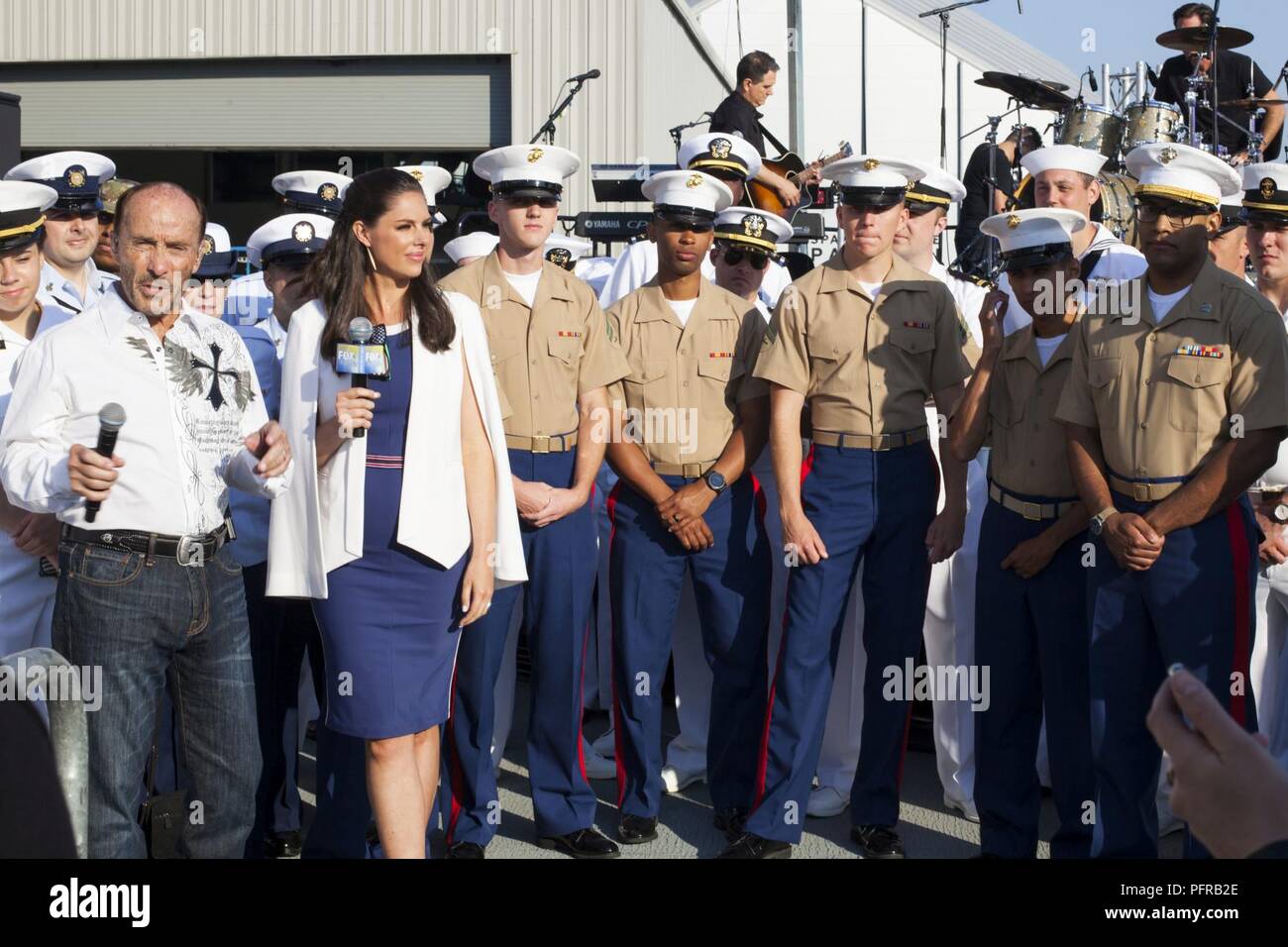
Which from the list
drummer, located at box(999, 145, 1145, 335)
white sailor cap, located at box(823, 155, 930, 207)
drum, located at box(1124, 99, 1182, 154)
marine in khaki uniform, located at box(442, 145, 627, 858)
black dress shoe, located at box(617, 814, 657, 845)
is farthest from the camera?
drum, located at box(1124, 99, 1182, 154)

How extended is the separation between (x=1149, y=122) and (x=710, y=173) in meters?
4.54

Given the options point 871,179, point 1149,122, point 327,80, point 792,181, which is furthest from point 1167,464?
point 327,80

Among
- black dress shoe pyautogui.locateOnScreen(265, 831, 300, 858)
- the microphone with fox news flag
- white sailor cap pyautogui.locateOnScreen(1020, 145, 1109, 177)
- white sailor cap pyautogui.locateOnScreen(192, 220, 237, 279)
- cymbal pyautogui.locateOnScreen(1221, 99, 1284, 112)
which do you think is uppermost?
cymbal pyautogui.locateOnScreen(1221, 99, 1284, 112)

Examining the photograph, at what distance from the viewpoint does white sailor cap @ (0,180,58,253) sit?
436 cm

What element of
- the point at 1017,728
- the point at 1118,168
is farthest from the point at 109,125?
the point at 1017,728

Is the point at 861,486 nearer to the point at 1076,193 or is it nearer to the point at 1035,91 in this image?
the point at 1076,193

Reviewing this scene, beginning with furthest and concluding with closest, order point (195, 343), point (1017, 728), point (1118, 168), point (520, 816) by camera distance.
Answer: point (1118, 168) → point (520, 816) → point (1017, 728) → point (195, 343)

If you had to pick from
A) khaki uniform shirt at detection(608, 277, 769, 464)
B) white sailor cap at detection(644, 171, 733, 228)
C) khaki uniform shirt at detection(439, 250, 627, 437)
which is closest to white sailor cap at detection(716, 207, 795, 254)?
white sailor cap at detection(644, 171, 733, 228)

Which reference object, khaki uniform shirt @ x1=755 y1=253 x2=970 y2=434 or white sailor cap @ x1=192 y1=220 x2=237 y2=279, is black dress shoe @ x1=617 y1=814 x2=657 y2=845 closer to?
khaki uniform shirt @ x1=755 y1=253 x2=970 y2=434

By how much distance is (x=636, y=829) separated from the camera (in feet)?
17.2

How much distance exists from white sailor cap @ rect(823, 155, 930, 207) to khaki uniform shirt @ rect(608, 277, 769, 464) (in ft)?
1.98

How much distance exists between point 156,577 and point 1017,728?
2.67m
